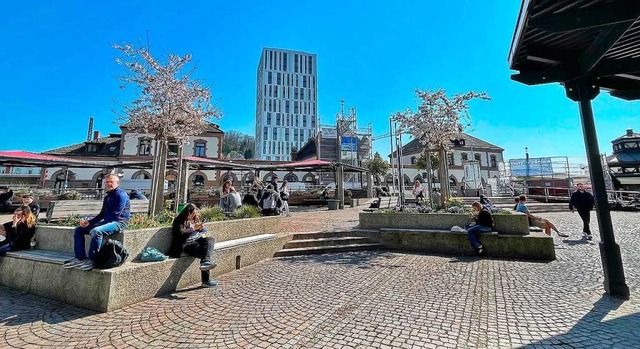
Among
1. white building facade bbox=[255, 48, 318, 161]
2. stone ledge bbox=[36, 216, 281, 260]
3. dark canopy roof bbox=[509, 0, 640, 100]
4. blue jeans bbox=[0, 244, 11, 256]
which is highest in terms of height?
white building facade bbox=[255, 48, 318, 161]

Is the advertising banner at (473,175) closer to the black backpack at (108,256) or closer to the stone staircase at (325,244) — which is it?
the stone staircase at (325,244)

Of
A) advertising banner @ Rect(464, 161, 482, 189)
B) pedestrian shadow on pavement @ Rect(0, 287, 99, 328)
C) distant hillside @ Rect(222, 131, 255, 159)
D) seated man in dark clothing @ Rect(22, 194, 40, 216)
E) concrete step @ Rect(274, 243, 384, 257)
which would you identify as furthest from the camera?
distant hillside @ Rect(222, 131, 255, 159)

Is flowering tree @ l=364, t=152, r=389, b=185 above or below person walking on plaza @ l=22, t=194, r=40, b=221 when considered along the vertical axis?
above

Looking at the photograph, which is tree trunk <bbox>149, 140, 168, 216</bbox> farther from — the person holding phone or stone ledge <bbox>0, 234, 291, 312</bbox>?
stone ledge <bbox>0, 234, 291, 312</bbox>

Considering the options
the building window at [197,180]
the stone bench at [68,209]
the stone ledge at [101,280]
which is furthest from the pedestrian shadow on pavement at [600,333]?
the building window at [197,180]

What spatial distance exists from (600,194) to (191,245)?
6.51m

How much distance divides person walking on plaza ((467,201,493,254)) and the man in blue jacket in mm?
7183

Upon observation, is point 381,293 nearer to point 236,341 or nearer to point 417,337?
point 417,337

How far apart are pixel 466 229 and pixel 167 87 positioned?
28.3ft

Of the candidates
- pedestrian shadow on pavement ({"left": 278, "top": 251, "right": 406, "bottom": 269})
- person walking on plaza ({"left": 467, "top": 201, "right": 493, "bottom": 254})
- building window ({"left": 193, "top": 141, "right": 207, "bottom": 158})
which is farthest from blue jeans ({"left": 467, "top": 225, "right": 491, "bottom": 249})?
building window ({"left": 193, "top": 141, "right": 207, "bottom": 158})

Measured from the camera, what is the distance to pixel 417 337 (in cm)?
287

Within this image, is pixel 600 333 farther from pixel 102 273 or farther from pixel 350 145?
pixel 350 145

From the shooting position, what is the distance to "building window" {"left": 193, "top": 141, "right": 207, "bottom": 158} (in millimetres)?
37500

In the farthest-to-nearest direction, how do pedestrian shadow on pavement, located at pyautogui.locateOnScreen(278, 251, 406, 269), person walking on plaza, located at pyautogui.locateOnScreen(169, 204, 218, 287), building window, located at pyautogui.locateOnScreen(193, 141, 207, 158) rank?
building window, located at pyautogui.locateOnScreen(193, 141, 207, 158) < pedestrian shadow on pavement, located at pyautogui.locateOnScreen(278, 251, 406, 269) < person walking on plaza, located at pyautogui.locateOnScreen(169, 204, 218, 287)
